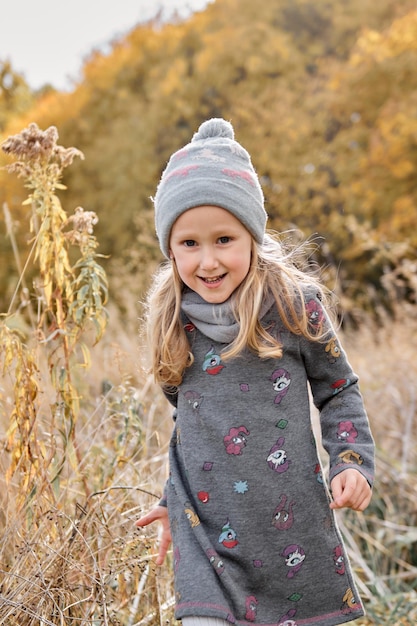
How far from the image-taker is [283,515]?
77.0 inches

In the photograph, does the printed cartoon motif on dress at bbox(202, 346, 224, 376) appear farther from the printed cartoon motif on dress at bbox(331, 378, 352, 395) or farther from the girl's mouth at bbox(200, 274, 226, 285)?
the printed cartoon motif on dress at bbox(331, 378, 352, 395)

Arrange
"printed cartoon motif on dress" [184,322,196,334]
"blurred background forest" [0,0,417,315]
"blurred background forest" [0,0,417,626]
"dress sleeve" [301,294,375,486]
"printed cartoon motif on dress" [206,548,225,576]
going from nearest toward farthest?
1. "printed cartoon motif on dress" [206,548,225,576]
2. "dress sleeve" [301,294,375,486]
3. "printed cartoon motif on dress" [184,322,196,334]
4. "blurred background forest" [0,0,417,626]
5. "blurred background forest" [0,0,417,315]

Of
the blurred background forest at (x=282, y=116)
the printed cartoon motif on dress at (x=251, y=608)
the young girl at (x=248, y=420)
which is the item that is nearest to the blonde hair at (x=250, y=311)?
the young girl at (x=248, y=420)

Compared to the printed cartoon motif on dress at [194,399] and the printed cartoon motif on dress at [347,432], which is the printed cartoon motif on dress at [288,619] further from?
the printed cartoon motif on dress at [194,399]

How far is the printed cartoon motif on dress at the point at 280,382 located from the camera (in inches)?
78.5

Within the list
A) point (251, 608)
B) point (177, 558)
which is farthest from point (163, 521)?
point (251, 608)

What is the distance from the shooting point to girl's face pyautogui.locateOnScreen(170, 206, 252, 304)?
1.99 metres

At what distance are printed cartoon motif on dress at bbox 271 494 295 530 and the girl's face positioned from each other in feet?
1.68

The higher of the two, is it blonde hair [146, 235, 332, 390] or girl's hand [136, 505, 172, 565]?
blonde hair [146, 235, 332, 390]

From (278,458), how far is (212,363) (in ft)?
0.92

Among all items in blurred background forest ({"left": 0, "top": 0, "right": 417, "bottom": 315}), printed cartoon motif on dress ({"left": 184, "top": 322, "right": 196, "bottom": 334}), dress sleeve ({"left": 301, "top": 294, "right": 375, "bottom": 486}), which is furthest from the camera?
blurred background forest ({"left": 0, "top": 0, "right": 417, "bottom": 315})

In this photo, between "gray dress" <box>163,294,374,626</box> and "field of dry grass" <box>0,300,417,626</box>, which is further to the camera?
"field of dry grass" <box>0,300,417,626</box>

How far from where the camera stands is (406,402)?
482cm

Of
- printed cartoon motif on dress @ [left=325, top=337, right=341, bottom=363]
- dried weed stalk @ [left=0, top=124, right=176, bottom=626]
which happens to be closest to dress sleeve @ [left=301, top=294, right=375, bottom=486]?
printed cartoon motif on dress @ [left=325, top=337, right=341, bottom=363]
